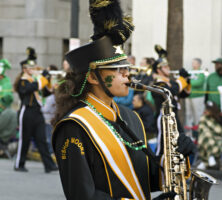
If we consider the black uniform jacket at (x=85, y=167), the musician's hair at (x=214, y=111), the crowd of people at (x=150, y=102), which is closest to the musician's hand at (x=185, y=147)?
the black uniform jacket at (x=85, y=167)

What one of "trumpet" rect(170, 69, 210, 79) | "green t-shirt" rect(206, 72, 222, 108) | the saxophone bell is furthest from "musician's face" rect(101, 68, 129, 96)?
"green t-shirt" rect(206, 72, 222, 108)

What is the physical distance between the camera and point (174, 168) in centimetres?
365

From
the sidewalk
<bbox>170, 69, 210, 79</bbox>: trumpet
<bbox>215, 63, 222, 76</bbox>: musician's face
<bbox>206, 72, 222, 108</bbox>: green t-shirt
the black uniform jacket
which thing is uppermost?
<bbox>215, 63, 222, 76</bbox>: musician's face

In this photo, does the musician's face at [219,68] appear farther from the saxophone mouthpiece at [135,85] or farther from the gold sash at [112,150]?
the gold sash at [112,150]

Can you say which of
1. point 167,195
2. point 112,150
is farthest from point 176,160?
point 112,150

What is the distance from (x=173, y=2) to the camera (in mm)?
12625

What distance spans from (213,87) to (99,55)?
8.26m

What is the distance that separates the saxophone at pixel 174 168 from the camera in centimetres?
359

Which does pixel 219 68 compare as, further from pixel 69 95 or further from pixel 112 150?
pixel 112 150

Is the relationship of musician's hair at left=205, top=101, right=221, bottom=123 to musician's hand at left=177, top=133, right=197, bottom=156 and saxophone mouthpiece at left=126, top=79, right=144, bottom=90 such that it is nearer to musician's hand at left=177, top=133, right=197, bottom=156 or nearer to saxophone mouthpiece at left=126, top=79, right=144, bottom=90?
musician's hand at left=177, top=133, right=197, bottom=156

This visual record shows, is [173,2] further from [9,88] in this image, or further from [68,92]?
[68,92]

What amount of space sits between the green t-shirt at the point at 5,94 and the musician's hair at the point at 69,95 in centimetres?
979

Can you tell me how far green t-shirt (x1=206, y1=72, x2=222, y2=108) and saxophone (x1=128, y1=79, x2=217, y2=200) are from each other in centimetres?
756

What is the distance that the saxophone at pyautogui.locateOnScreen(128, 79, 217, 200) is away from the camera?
3588 millimetres
